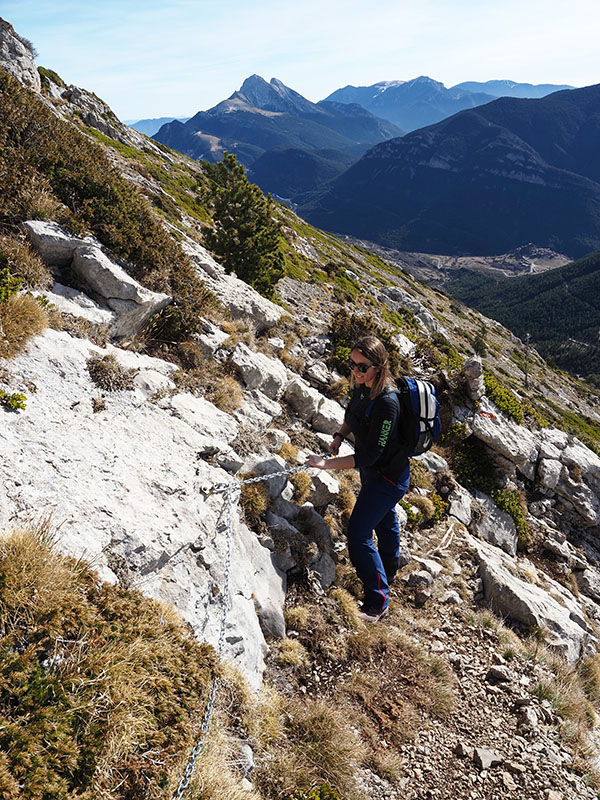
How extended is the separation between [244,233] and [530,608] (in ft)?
67.2

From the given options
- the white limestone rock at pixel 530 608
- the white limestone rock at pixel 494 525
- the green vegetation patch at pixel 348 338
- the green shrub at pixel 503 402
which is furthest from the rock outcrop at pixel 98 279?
the green shrub at pixel 503 402

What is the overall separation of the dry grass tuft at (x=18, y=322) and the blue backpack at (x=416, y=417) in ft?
15.6

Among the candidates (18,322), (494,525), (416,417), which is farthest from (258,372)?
(494,525)

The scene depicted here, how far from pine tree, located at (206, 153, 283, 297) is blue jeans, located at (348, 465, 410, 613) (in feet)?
55.3

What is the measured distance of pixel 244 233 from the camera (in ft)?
73.4

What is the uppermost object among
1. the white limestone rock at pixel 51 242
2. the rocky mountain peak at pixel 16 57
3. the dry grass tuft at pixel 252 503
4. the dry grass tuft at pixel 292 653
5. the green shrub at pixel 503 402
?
the rocky mountain peak at pixel 16 57

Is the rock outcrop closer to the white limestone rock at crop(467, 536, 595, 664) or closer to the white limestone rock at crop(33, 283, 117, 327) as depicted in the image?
the white limestone rock at crop(33, 283, 117, 327)

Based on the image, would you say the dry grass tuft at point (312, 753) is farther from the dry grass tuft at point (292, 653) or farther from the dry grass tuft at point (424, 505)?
the dry grass tuft at point (424, 505)

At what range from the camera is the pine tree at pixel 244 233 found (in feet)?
70.8

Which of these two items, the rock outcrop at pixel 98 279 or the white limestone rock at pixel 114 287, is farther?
the white limestone rock at pixel 114 287

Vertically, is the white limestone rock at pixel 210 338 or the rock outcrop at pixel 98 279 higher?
the rock outcrop at pixel 98 279

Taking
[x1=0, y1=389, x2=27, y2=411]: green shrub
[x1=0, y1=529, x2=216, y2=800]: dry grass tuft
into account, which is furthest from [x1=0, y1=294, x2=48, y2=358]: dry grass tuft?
[x1=0, y1=529, x2=216, y2=800]: dry grass tuft

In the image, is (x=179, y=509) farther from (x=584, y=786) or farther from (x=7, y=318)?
(x=584, y=786)

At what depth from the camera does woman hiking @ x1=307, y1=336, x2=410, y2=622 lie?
575 cm
